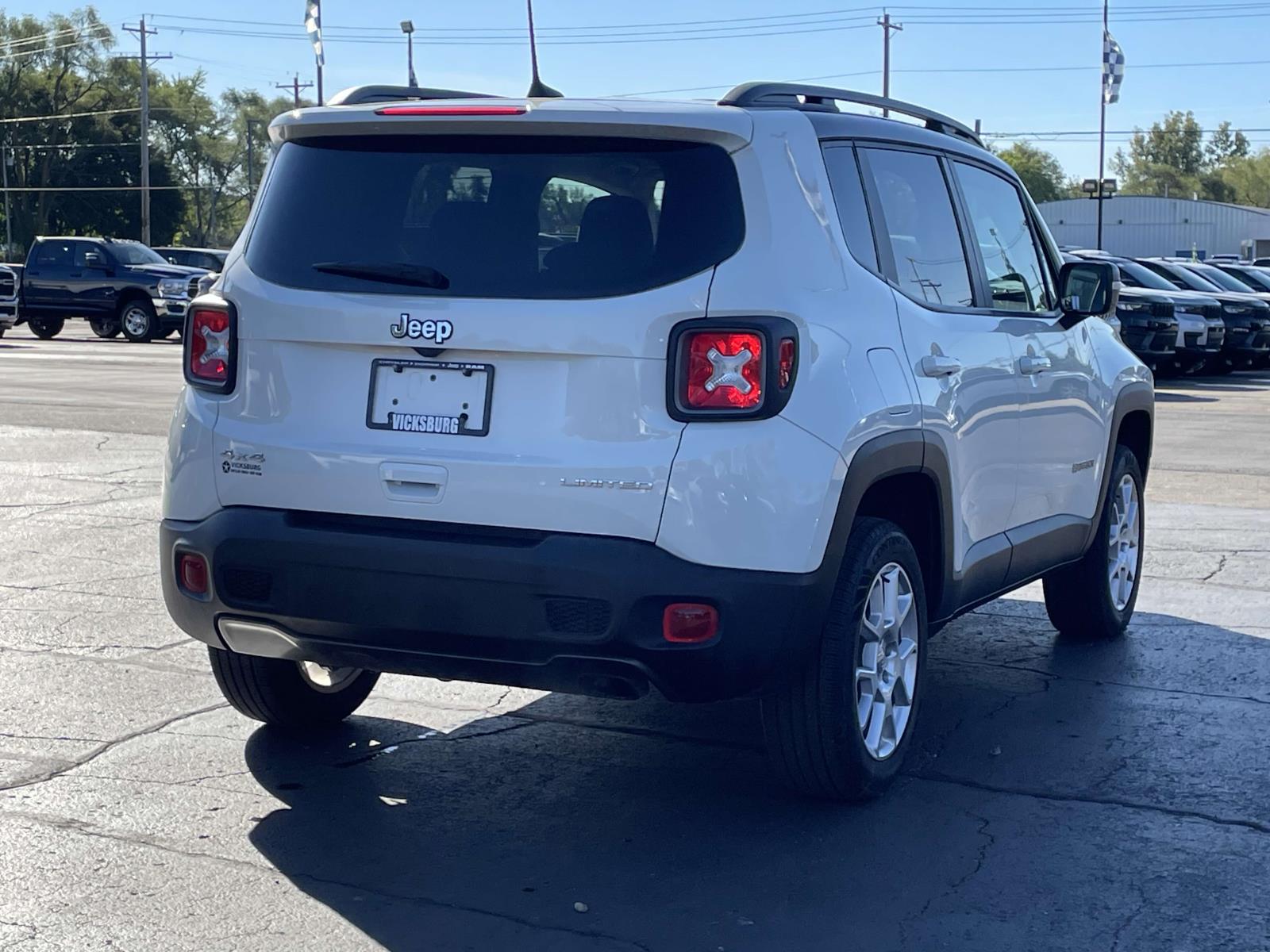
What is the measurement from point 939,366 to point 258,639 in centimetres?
212

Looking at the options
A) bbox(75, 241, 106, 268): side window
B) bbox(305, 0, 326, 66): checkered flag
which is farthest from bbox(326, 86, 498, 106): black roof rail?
bbox(305, 0, 326, 66): checkered flag

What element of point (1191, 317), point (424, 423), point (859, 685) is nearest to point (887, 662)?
point (859, 685)

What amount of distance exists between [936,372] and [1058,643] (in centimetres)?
242

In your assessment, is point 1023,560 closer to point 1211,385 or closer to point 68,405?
point 68,405

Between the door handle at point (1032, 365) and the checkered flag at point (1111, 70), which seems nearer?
the door handle at point (1032, 365)

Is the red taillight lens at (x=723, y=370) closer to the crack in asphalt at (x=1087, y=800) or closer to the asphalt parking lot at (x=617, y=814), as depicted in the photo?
the asphalt parking lot at (x=617, y=814)

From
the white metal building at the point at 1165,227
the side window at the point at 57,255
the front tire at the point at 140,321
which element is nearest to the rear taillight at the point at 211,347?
the front tire at the point at 140,321

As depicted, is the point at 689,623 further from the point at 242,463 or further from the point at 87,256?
the point at 87,256

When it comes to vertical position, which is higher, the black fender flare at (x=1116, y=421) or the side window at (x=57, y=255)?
the side window at (x=57, y=255)

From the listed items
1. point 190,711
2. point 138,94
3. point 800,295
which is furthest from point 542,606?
point 138,94

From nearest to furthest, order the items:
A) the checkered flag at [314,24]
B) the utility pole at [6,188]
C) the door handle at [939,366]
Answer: the door handle at [939,366], the checkered flag at [314,24], the utility pole at [6,188]

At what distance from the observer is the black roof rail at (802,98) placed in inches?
175

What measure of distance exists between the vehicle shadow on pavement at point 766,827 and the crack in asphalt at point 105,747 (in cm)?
39

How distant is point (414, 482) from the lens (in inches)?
165
